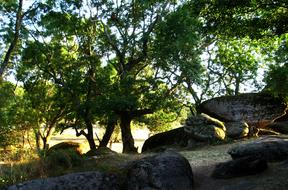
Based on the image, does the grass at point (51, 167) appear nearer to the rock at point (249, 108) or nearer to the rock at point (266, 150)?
the rock at point (266, 150)

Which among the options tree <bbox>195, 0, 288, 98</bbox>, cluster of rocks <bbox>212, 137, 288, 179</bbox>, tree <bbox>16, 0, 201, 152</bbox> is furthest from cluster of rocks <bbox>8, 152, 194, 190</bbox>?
tree <bbox>16, 0, 201, 152</bbox>

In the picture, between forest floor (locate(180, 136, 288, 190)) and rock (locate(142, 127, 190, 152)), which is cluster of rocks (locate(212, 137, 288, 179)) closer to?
forest floor (locate(180, 136, 288, 190))

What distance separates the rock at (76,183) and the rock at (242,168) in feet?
10.2

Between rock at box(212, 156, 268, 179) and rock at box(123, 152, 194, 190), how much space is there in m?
0.98

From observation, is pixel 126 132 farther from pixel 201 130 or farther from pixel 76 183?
pixel 76 183

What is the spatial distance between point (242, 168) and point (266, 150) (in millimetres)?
1792

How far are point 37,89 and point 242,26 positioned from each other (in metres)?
21.4

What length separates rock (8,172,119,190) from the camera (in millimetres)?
10852

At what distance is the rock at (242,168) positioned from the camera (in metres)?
10.8

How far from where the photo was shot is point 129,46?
75.4 feet

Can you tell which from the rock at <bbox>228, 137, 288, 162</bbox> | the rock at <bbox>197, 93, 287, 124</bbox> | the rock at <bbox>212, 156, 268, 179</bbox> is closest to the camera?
the rock at <bbox>212, 156, 268, 179</bbox>

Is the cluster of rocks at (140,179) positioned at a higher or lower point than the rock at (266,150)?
lower

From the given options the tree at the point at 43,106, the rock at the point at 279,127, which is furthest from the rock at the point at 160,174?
the tree at the point at 43,106

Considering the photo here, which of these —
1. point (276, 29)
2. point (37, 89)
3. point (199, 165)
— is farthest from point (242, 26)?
point (37, 89)
